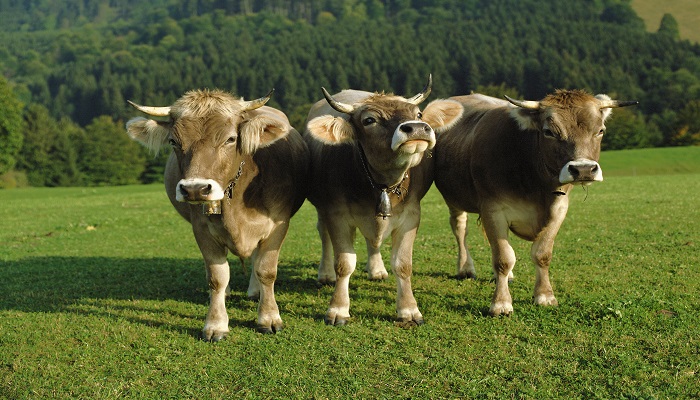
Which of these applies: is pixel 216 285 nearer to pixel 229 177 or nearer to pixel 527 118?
pixel 229 177

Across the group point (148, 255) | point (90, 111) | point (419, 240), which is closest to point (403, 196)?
point (419, 240)

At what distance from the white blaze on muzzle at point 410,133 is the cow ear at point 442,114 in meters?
1.13

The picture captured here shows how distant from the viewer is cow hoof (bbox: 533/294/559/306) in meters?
8.70

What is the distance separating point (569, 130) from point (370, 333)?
11.2 ft

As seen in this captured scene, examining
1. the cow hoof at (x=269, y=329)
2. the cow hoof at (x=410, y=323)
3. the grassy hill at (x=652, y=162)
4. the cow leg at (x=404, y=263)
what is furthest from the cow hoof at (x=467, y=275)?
the grassy hill at (x=652, y=162)

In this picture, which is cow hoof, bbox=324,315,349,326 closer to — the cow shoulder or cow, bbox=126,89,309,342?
cow, bbox=126,89,309,342

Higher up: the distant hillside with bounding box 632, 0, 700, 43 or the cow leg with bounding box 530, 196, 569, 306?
the cow leg with bounding box 530, 196, 569, 306

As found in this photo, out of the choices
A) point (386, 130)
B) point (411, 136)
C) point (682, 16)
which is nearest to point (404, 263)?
point (386, 130)

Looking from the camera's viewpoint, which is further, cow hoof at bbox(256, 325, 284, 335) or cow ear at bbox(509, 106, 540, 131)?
cow ear at bbox(509, 106, 540, 131)

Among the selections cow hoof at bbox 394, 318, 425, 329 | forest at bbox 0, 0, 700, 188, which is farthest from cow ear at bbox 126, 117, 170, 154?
forest at bbox 0, 0, 700, 188

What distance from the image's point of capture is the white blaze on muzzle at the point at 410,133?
7172mm

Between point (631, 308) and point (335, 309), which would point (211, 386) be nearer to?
point (335, 309)

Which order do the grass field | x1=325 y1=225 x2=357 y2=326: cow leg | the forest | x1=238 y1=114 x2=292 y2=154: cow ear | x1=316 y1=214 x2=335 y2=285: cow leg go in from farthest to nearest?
the forest
x1=316 y1=214 x2=335 y2=285: cow leg
x1=325 y1=225 x2=357 y2=326: cow leg
x1=238 y1=114 x2=292 y2=154: cow ear
the grass field

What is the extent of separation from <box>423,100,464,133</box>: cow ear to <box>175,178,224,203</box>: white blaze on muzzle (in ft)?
9.66
